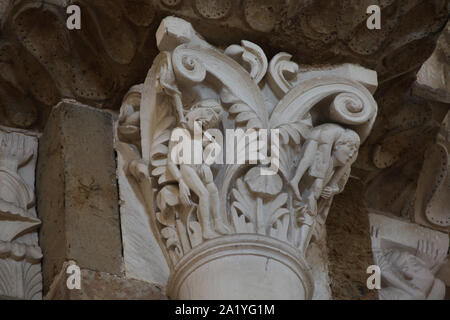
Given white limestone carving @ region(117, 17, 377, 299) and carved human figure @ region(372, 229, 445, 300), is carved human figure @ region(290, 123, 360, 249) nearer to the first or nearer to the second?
white limestone carving @ region(117, 17, 377, 299)

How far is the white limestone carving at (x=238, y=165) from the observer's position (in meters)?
3.69

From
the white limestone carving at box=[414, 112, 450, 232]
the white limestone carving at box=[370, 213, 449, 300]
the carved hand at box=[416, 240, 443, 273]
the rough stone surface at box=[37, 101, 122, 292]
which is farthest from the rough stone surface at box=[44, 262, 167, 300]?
the white limestone carving at box=[414, 112, 450, 232]

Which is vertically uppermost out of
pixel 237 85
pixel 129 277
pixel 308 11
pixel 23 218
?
pixel 308 11

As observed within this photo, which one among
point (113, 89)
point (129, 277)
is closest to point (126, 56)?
point (113, 89)

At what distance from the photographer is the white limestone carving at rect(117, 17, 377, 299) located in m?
3.69

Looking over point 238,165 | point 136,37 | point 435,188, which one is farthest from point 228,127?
point 435,188

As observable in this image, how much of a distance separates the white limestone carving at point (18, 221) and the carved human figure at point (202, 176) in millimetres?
506

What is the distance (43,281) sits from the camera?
12.9ft

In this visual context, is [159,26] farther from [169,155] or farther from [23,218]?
[23,218]

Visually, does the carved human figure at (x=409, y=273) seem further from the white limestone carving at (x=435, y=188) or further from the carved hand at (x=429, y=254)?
the white limestone carving at (x=435, y=188)

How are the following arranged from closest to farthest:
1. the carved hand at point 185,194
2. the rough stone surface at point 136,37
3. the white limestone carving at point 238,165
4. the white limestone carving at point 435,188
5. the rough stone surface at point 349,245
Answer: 1. the white limestone carving at point 238,165
2. the carved hand at point 185,194
3. the rough stone surface at point 136,37
4. the rough stone surface at point 349,245
5. the white limestone carving at point 435,188

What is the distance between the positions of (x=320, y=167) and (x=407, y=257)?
785 mm

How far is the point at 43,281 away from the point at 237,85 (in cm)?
82

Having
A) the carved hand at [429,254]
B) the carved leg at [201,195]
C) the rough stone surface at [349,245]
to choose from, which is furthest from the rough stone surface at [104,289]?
the carved hand at [429,254]
